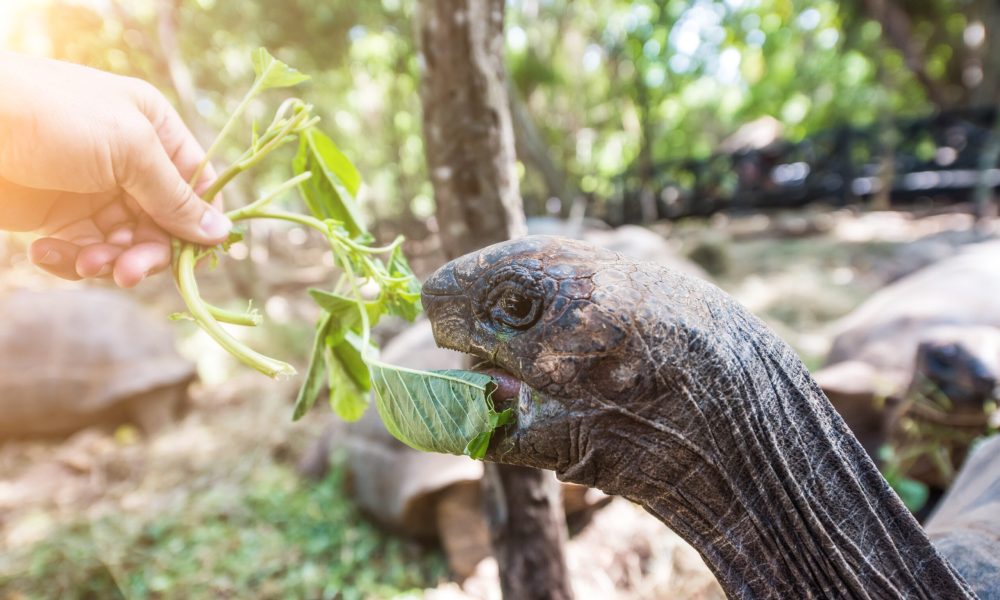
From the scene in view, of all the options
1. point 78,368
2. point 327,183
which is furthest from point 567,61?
point 327,183

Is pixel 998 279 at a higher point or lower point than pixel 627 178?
lower

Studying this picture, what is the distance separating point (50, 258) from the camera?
92 cm

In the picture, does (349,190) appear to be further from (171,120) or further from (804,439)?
(804,439)

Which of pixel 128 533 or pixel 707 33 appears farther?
pixel 707 33

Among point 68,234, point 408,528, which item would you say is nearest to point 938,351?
point 408,528

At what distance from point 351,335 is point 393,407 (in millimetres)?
240

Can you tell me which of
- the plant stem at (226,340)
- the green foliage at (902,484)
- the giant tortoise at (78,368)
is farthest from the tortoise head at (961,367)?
the giant tortoise at (78,368)

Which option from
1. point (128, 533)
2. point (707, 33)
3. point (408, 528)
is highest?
point (707, 33)

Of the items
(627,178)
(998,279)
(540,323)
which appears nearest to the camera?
(540,323)

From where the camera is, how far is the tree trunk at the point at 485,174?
52.7 inches

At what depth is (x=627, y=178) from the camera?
10258 millimetres

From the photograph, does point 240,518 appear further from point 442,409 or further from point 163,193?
point 442,409

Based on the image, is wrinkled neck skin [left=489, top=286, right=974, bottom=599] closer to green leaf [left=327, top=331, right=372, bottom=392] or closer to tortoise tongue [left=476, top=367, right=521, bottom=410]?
tortoise tongue [left=476, top=367, right=521, bottom=410]

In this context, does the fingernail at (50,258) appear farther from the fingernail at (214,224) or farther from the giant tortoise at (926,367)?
the giant tortoise at (926,367)
